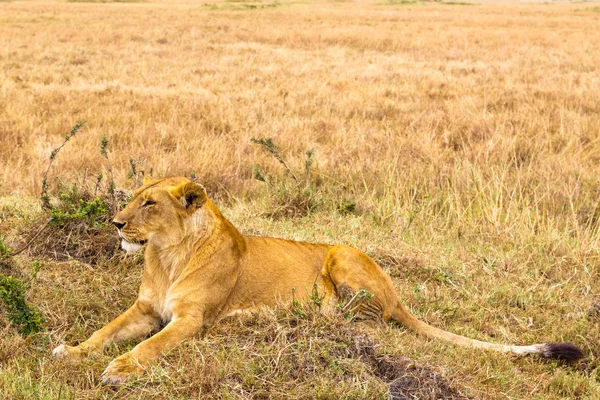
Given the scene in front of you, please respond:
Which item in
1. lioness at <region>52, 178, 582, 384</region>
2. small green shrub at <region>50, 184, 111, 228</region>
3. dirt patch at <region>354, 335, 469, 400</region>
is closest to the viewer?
dirt patch at <region>354, 335, 469, 400</region>

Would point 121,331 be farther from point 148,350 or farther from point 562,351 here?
point 562,351

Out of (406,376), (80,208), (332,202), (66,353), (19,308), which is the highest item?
(80,208)

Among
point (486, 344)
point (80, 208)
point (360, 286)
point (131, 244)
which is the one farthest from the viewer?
point (80, 208)

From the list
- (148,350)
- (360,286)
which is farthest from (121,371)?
(360,286)

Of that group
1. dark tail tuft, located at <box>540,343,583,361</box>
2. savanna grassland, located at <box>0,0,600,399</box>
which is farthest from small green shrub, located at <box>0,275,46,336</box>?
dark tail tuft, located at <box>540,343,583,361</box>

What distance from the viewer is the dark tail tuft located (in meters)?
3.89

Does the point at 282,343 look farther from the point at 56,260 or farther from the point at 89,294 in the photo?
the point at 56,260

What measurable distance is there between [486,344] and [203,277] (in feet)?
5.60

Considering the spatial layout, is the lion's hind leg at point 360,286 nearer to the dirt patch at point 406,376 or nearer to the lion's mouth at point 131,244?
the dirt patch at point 406,376

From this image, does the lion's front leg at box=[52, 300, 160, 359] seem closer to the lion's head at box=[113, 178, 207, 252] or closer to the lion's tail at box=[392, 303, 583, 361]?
the lion's head at box=[113, 178, 207, 252]

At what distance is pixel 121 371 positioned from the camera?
334 centimetres

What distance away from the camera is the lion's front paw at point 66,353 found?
3.57 meters

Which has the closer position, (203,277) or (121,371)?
(121,371)

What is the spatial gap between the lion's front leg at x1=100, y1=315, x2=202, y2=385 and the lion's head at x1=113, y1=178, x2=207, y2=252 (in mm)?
478
